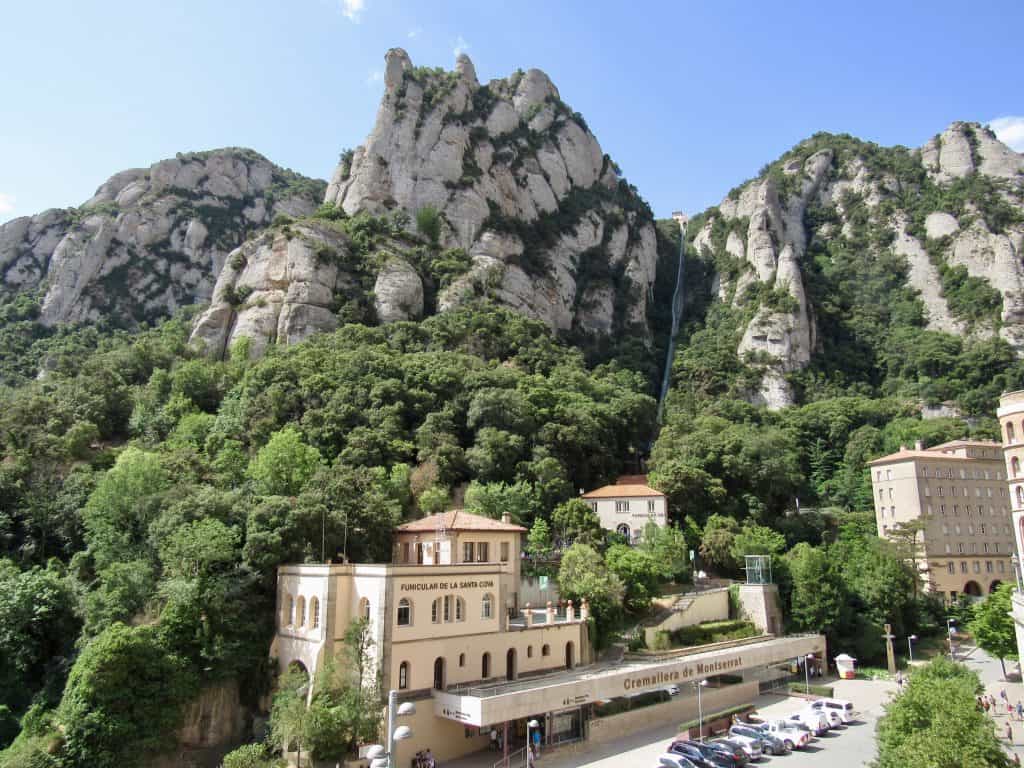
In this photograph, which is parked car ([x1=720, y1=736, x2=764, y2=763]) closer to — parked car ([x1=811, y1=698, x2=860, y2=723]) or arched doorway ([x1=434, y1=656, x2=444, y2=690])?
parked car ([x1=811, y1=698, x2=860, y2=723])

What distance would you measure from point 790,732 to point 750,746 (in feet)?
9.46

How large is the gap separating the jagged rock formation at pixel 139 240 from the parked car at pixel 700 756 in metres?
103

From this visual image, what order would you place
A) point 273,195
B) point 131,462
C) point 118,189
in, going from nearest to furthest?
1. point 131,462
2. point 118,189
3. point 273,195

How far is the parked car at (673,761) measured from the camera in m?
29.1

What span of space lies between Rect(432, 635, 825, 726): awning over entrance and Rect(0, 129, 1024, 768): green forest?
14.7ft

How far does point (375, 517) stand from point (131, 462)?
16.7m

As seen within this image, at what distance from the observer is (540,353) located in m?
83.8

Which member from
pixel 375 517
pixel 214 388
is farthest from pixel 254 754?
pixel 214 388

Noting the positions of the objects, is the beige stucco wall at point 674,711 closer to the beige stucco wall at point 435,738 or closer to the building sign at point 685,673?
the building sign at point 685,673

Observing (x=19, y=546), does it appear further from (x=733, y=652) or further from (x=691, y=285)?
(x=691, y=285)

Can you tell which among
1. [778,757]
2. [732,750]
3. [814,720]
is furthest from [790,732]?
[732,750]

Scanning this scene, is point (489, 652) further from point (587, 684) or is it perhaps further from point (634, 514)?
point (634, 514)

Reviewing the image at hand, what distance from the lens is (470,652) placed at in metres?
35.2

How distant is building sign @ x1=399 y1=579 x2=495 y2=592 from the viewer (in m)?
→ 33.2
